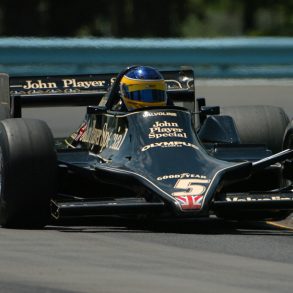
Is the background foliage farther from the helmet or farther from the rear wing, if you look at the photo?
the helmet

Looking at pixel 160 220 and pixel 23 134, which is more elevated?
pixel 23 134

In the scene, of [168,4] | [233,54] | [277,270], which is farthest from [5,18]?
[277,270]

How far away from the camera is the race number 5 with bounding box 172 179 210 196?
10219 millimetres

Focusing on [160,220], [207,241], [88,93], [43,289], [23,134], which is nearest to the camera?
[43,289]

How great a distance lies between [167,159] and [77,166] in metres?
0.73

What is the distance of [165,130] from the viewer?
1103 cm

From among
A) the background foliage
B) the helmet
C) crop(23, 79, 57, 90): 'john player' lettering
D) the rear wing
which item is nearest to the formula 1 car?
the helmet

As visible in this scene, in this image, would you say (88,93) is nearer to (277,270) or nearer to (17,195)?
(17,195)

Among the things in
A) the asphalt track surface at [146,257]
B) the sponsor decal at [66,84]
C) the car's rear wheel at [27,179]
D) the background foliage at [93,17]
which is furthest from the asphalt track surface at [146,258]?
the background foliage at [93,17]

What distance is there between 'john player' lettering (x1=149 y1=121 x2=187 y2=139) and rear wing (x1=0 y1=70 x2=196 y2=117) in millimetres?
1990

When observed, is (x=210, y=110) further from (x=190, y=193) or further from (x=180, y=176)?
(x=190, y=193)

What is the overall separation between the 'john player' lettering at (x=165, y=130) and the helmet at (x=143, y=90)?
46cm

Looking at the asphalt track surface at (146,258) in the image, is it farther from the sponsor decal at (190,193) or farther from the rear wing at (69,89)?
the rear wing at (69,89)

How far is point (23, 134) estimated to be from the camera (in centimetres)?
1061
